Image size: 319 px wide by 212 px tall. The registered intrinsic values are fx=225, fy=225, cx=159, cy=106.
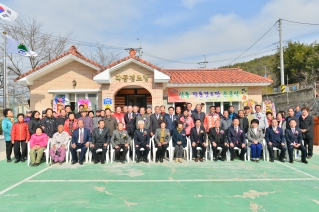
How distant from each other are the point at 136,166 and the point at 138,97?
628 centimetres

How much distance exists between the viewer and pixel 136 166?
6.09 meters

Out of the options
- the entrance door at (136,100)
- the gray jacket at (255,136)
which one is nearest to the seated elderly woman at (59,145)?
the gray jacket at (255,136)

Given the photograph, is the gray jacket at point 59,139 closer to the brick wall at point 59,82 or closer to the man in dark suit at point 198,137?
the man in dark suit at point 198,137

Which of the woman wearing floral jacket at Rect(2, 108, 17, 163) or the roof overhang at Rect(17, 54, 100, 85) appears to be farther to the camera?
the roof overhang at Rect(17, 54, 100, 85)

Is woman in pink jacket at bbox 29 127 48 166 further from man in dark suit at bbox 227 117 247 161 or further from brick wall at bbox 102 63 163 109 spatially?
man in dark suit at bbox 227 117 247 161

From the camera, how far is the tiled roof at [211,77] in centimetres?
1129

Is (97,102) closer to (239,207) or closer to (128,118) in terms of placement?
(128,118)

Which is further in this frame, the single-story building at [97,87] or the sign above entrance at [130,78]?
the single-story building at [97,87]

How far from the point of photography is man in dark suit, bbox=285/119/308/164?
20.9ft

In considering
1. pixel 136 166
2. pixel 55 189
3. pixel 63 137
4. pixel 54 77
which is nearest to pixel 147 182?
pixel 136 166

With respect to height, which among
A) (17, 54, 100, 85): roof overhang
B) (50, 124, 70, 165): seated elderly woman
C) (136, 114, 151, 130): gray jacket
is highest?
(17, 54, 100, 85): roof overhang

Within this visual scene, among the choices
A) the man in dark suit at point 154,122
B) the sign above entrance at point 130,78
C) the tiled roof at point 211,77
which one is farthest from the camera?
the tiled roof at point 211,77

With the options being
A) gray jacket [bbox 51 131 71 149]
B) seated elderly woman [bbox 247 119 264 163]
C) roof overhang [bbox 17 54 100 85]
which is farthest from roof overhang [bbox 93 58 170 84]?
seated elderly woman [bbox 247 119 264 163]

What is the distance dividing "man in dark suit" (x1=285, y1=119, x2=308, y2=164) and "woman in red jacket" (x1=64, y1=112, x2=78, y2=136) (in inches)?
250
